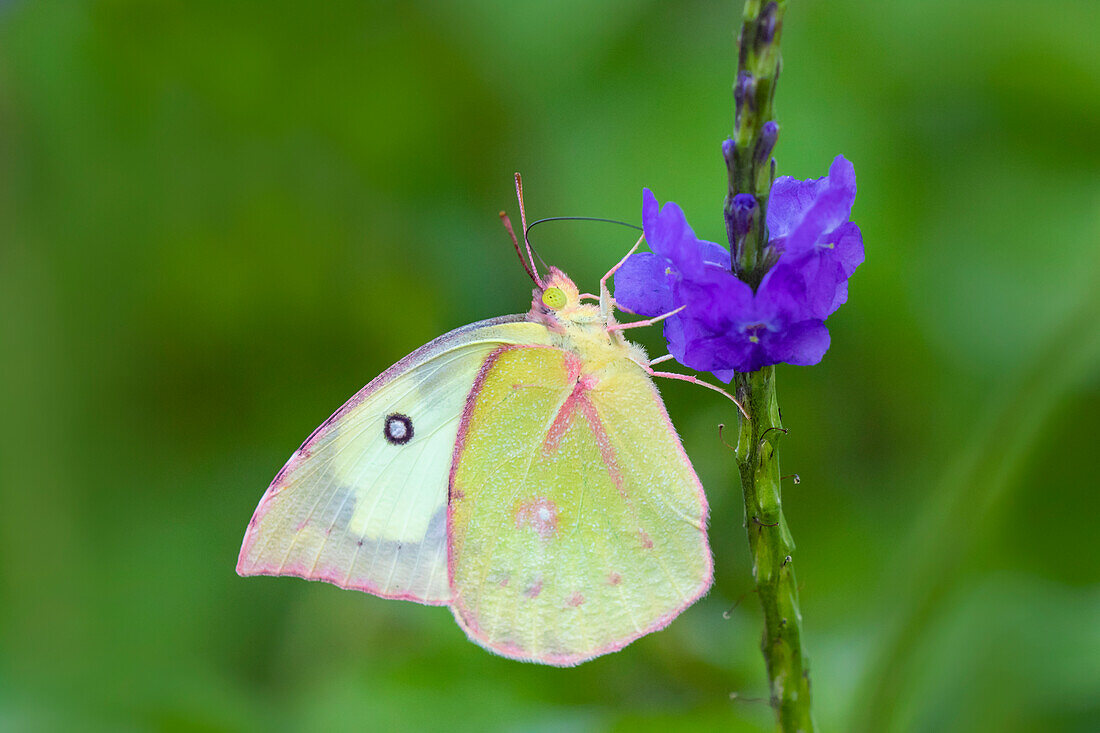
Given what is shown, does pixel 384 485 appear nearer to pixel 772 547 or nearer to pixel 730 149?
pixel 772 547

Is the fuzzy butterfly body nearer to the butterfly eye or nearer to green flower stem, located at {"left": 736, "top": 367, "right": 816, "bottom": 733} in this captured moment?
the butterfly eye

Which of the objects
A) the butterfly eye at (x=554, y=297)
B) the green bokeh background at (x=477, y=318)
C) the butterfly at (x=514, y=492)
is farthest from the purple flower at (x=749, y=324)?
the green bokeh background at (x=477, y=318)

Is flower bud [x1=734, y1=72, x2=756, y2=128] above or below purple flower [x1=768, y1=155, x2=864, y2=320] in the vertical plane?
above

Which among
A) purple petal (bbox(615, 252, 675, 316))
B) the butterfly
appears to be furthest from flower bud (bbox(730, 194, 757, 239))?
the butterfly

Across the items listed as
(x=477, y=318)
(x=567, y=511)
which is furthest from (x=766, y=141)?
(x=477, y=318)

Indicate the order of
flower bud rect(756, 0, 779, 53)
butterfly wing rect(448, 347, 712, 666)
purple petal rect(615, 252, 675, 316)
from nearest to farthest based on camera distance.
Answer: flower bud rect(756, 0, 779, 53) < purple petal rect(615, 252, 675, 316) < butterfly wing rect(448, 347, 712, 666)

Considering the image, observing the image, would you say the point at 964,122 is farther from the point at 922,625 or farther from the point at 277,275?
the point at 277,275
